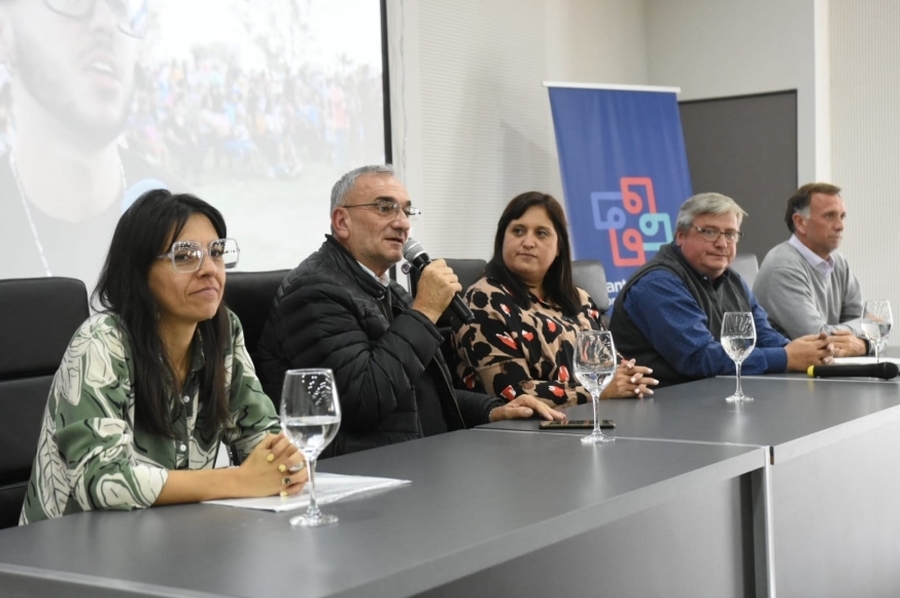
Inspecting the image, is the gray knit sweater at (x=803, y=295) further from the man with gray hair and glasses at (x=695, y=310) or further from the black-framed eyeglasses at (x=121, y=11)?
the black-framed eyeglasses at (x=121, y=11)

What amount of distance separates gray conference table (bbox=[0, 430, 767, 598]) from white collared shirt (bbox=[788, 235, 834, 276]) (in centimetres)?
250

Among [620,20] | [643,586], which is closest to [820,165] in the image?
[620,20]

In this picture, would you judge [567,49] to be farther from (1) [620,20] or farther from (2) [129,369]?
(2) [129,369]

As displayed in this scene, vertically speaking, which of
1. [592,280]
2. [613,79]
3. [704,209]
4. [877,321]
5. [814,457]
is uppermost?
[613,79]

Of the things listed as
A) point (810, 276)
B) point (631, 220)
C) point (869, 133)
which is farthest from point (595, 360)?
point (869, 133)

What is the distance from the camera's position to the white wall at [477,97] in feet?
16.1

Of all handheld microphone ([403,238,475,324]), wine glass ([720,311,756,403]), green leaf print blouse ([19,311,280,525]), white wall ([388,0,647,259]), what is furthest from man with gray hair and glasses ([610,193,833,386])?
white wall ([388,0,647,259])

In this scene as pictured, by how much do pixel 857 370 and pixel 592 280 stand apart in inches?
47.3

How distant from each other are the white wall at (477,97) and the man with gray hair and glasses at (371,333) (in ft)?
7.10

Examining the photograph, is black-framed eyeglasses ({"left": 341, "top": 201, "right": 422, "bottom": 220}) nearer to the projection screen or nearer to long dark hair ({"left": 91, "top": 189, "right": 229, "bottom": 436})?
long dark hair ({"left": 91, "top": 189, "right": 229, "bottom": 436})

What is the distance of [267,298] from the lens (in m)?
2.48

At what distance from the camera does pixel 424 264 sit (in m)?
2.65

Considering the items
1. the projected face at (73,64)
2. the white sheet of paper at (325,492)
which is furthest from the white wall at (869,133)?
the white sheet of paper at (325,492)

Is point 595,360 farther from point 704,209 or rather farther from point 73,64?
point 73,64
